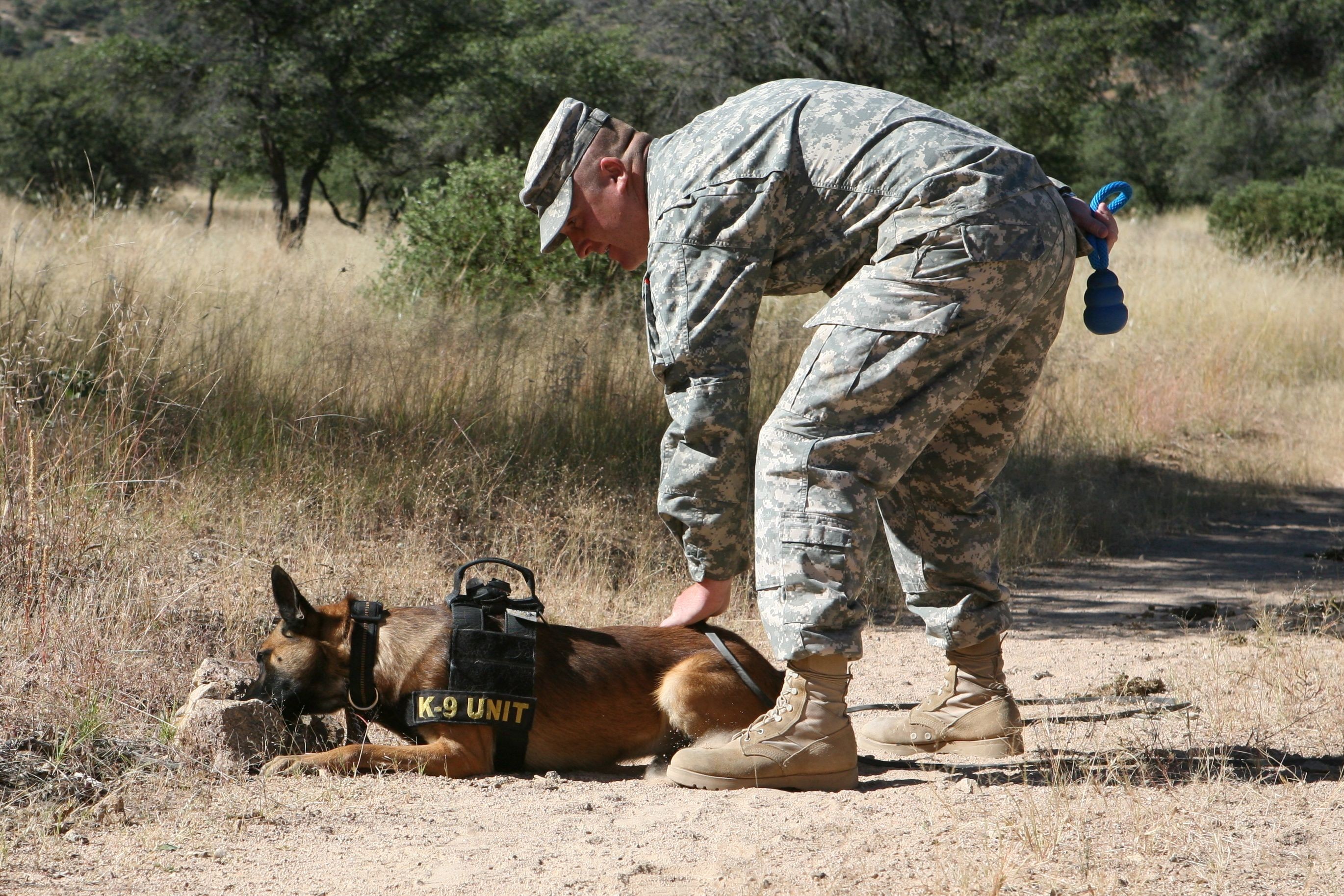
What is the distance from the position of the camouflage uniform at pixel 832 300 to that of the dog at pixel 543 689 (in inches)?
22.9

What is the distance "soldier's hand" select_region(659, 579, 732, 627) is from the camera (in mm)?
3512

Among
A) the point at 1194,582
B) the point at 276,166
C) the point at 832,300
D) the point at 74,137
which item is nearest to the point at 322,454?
the point at 832,300

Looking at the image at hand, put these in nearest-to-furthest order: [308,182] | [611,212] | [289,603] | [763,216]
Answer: [763,216] → [611,212] → [289,603] → [308,182]

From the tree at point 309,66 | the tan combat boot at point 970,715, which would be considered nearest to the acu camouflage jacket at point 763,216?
the tan combat boot at point 970,715

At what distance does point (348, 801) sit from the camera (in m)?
3.30

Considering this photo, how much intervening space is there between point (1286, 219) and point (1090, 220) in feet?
62.6

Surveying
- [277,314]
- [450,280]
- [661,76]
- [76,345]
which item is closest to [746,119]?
[76,345]

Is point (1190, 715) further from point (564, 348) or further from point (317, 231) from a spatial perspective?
point (317, 231)

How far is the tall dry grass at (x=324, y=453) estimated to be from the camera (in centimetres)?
453

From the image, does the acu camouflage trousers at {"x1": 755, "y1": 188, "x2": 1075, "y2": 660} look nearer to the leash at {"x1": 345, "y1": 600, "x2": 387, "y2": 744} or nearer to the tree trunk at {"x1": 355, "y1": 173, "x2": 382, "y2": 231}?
the leash at {"x1": 345, "y1": 600, "x2": 387, "y2": 744}

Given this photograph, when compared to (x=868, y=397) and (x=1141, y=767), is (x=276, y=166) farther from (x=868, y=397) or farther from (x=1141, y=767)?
(x=1141, y=767)

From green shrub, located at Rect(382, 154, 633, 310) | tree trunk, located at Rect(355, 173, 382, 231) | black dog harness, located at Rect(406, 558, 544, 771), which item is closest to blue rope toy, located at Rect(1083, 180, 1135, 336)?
black dog harness, located at Rect(406, 558, 544, 771)

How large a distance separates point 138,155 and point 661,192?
24.9 meters

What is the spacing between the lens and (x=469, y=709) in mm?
3533
